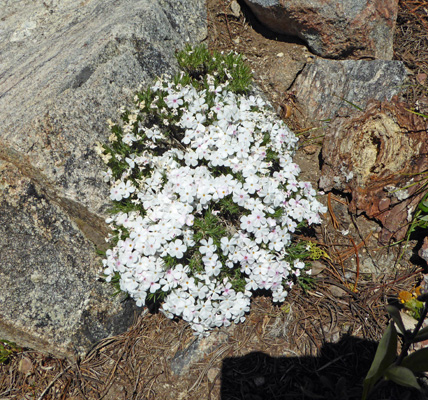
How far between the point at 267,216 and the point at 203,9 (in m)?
3.29

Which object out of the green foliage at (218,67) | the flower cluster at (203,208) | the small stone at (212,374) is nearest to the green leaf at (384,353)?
the flower cluster at (203,208)

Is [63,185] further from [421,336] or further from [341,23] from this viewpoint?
[341,23]

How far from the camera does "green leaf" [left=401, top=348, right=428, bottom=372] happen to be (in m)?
2.43

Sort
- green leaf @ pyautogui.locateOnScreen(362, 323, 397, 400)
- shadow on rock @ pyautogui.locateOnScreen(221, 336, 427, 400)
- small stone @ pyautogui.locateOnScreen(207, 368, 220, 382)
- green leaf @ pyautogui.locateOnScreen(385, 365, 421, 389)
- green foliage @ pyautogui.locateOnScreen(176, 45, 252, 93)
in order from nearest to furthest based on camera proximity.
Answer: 1. green leaf @ pyautogui.locateOnScreen(385, 365, 421, 389)
2. green leaf @ pyautogui.locateOnScreen(362, 323, 397, 400)
3. shadow on rock @ pyautogui.locateOnScreen(221, 336, 427, 400)
4. small stone @ pyautogui.locateOnScreen(207, 368, 220, 382)
5. green foliage @ pyautogui.locateOnScreen(176, 45, 252, 93)

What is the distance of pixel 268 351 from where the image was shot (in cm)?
350

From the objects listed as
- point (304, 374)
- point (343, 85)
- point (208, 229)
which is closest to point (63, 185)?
point (208, 229)

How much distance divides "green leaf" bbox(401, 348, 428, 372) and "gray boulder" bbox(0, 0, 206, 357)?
8.77ft

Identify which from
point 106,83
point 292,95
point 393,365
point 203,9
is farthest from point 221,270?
point 203,9

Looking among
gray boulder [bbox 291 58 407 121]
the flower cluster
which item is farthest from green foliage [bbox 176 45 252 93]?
gray boulder [bbox 291 58 407 121]

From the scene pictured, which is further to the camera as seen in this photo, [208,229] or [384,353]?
[208,229]

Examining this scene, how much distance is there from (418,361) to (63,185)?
3312 millimetres

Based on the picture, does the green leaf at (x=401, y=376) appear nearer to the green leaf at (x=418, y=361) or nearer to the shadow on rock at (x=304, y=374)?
the green leaf at (x=418, y=361)

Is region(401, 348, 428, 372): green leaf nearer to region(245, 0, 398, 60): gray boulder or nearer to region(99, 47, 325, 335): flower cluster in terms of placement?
region(99, 47, 325, 335): flower cluster

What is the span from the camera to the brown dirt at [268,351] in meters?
3.31
